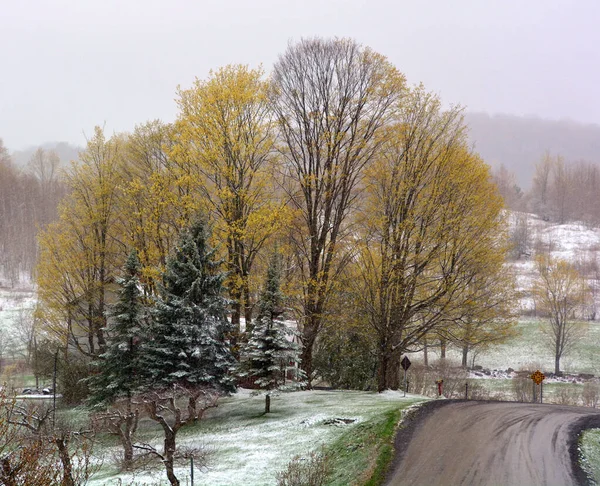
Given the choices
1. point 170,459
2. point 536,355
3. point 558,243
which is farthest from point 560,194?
point 170,459

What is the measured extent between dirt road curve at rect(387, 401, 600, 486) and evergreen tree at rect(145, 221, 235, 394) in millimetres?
7483

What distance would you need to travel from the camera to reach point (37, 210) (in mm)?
67938

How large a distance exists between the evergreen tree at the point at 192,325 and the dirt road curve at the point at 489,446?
7.48 m

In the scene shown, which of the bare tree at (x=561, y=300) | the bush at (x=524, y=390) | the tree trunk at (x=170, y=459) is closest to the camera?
the tree trunk at (x=170, y=459)

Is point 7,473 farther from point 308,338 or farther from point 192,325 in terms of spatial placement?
point 308,338

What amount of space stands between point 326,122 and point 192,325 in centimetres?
1037

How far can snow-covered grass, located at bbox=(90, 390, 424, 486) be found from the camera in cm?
1177

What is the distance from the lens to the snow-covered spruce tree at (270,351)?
1652 centimetres

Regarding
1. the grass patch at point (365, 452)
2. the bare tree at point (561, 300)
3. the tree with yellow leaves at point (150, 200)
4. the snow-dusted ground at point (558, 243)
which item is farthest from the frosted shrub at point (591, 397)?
the snow-dusted ground at point (558, 243)

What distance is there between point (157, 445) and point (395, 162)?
1423 cm

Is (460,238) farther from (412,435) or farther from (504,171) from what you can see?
(504,171)

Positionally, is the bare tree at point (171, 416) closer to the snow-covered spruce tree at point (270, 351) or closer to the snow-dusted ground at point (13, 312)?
the snow-covered spruce tree at point (270, 351)

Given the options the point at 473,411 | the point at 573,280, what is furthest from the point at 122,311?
the point at 573,280

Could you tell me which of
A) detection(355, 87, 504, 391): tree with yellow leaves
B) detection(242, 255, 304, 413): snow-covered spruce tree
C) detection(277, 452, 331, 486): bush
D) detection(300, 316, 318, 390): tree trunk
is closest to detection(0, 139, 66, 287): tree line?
detection(300, 316, 318, 390): tree trunk
